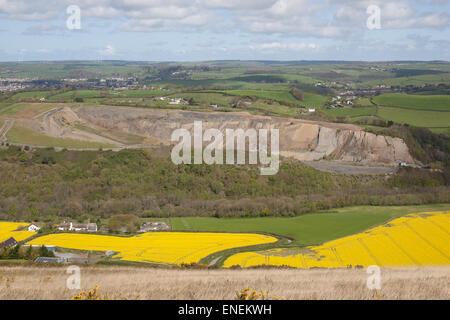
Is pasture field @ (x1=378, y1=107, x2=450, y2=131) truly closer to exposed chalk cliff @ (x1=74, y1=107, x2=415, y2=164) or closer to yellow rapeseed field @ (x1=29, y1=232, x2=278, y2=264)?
exposed chalk cliff @ (x1=74, y1=107, x2=415, y2=164)

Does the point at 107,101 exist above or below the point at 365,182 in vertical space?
above

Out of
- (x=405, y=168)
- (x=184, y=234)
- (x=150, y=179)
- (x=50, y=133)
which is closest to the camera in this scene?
(x=184, y=234)

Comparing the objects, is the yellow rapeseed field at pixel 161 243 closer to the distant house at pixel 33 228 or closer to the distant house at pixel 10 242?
the distant house at pixel 10 242

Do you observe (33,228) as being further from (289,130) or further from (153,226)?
(289,130)

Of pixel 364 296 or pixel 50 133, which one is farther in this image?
pixel 50 133

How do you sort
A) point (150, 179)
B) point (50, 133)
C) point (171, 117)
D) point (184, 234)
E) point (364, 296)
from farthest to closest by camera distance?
point (171, 117)
point (50, 133)
point (150, 179)
point (184, 234)
point (364, 296)

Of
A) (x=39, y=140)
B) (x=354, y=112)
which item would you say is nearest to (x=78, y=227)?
(x=39, y=140)

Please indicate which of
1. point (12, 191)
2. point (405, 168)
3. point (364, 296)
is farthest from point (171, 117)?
point (364, 296)
